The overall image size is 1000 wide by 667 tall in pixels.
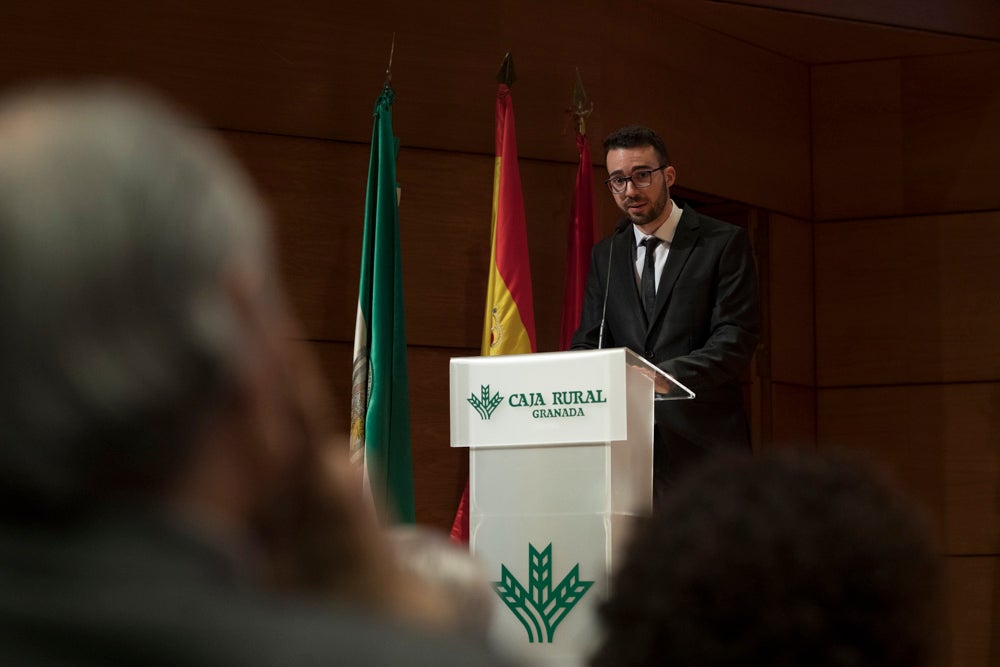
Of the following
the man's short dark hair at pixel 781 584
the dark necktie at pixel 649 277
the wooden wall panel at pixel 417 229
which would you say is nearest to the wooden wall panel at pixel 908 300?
the wooden wall panel at pixel 417 229

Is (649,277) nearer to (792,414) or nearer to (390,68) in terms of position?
(390,68)

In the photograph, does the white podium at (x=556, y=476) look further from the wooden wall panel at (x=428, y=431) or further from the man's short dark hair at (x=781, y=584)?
the man's short dark hair at (x=781, y=584)

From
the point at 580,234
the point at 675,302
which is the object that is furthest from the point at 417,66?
the point at 675,302

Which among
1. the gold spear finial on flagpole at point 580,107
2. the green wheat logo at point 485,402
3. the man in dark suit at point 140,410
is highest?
the gold spear finial on flagpole at point 580,107

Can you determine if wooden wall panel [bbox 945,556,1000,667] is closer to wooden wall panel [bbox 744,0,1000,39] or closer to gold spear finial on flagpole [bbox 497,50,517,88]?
wooden wall panel [bbox 744,0,1000,39]

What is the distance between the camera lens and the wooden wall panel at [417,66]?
17.4ft

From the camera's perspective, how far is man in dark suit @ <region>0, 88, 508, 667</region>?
53 cm

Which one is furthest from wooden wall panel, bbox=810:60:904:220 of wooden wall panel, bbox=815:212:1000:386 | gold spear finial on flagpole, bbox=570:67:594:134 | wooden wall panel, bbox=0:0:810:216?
gold spear finial on flagpole, bbox=570:67:594:134

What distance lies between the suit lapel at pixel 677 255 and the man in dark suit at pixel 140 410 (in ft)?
13.0

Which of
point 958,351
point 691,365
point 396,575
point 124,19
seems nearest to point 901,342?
point 958,351

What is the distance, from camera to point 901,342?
21.9 feet

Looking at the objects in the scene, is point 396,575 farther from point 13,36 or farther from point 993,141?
point 993,141

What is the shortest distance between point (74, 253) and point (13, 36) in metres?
5.09

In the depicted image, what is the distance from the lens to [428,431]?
5.60 m
